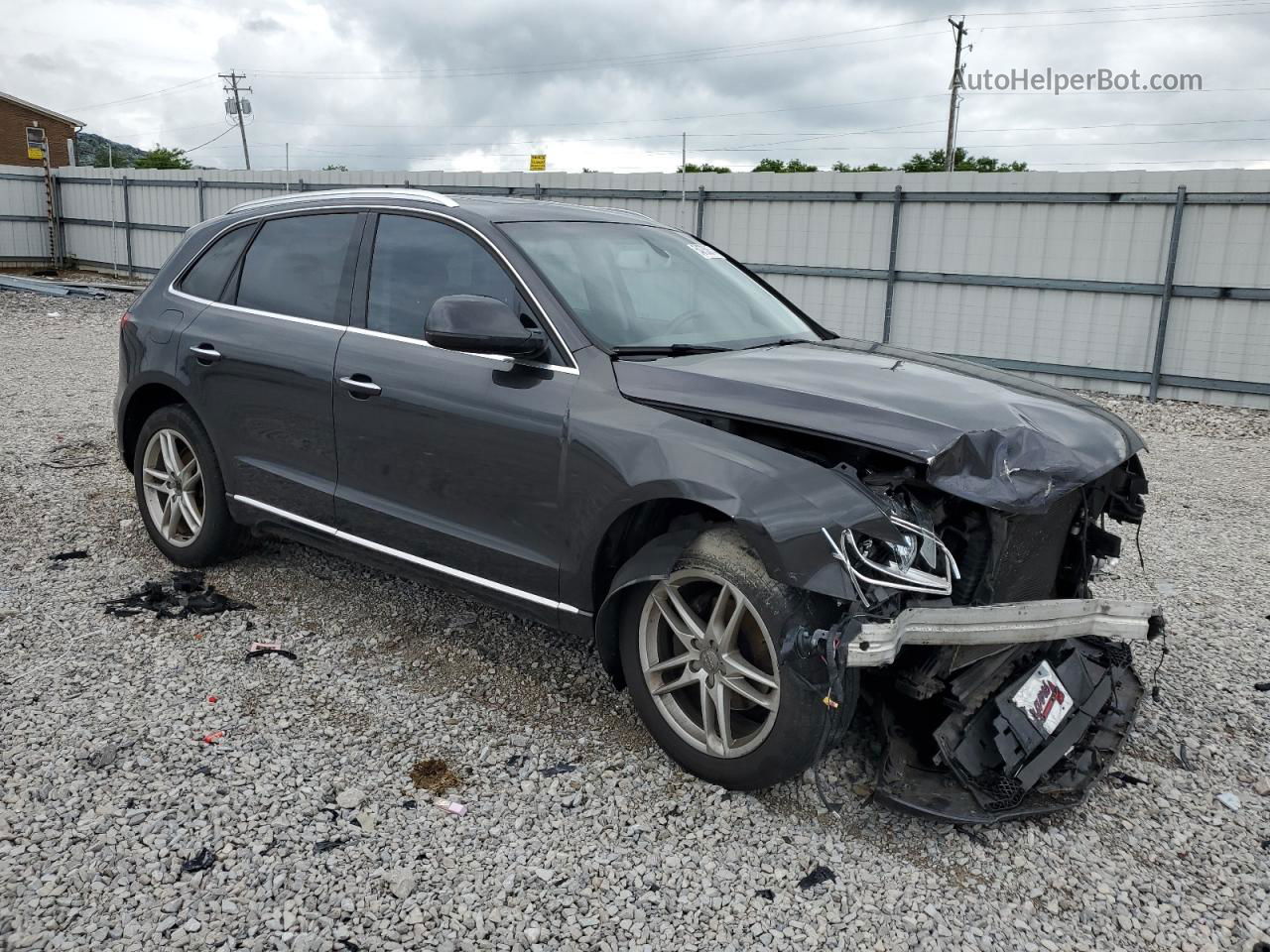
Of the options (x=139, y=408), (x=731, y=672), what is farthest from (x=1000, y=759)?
(x=139, y=408)

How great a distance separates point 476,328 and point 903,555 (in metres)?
1.56

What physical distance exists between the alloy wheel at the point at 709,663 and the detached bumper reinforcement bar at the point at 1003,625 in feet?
1.20

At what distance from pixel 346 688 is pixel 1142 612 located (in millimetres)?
2785

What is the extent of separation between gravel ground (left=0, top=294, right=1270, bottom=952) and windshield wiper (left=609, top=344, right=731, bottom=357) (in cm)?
132

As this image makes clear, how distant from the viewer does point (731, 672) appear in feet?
10.1

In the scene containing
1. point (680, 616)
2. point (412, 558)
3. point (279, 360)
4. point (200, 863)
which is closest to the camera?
point (200, 863)

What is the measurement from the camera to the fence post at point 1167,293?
38.1 ft

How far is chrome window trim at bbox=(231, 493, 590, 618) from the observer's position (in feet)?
11.5

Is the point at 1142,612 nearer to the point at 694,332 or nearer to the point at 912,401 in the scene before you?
the point at 912,401

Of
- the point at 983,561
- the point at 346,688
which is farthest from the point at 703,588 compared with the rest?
the point at 346,688

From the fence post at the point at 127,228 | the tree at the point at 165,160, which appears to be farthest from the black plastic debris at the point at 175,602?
the tree at the point at 165,160

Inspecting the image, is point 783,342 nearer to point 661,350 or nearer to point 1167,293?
point 661,350

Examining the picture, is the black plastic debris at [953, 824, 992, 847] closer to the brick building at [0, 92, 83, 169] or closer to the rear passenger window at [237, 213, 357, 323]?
the rear passenger window at [237, 213, 357, 323]

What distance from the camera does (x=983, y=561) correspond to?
305 cm
